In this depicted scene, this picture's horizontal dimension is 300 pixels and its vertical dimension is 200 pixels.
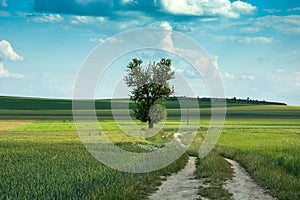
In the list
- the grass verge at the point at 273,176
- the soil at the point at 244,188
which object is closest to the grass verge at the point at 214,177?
the soil at the point at 244,188

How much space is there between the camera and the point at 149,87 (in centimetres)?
6388

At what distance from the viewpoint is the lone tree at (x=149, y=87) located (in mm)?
63188

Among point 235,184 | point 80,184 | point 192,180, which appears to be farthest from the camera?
point 192,180

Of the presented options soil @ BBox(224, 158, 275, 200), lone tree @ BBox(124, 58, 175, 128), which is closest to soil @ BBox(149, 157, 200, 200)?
soil @ BBox(224, 158, 275, 200)

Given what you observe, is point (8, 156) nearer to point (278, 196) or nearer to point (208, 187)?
point (208, 187)

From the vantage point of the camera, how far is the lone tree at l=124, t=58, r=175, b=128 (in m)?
63.2

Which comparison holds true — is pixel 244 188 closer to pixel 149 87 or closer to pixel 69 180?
pixel 69 180

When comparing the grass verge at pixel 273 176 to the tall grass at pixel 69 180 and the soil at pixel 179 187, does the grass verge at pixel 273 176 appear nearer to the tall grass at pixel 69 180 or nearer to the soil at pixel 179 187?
the soil at pixel 179 187

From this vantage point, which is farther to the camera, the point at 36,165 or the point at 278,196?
the point at 36,165

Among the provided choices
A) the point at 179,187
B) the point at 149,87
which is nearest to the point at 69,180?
the point at 179,187

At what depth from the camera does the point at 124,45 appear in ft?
93.1

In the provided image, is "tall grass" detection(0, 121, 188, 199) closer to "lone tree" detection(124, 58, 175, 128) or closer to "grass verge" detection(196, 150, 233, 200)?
"grass verge" detection(196, 150, 233, 200)

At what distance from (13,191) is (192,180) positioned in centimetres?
897

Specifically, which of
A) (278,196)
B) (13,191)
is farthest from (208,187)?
(13,191)
